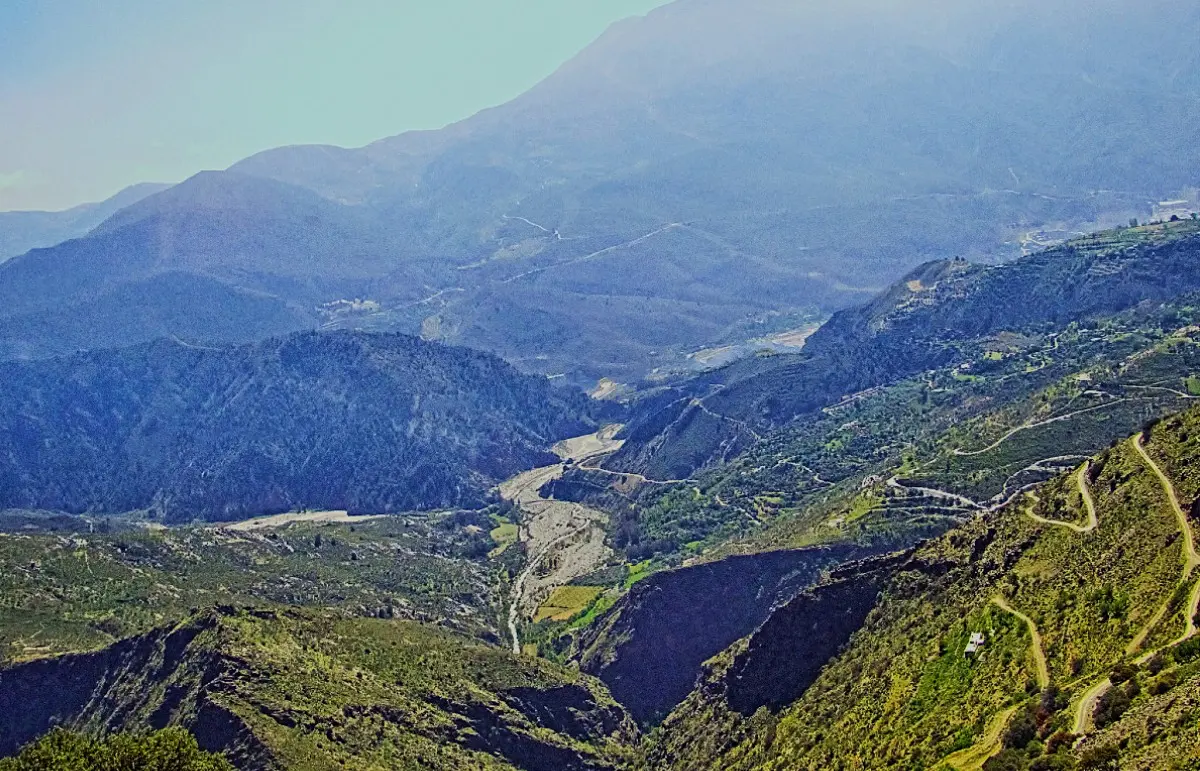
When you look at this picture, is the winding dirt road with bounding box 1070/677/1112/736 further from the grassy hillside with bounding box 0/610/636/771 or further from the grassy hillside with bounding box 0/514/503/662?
the grassy hillside with bounding box 0/514/503/662

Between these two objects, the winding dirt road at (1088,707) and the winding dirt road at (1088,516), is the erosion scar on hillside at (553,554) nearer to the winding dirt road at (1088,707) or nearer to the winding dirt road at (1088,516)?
the winding dirt road at (1088,516)

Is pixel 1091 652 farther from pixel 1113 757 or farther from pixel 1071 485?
pixel 1071 485

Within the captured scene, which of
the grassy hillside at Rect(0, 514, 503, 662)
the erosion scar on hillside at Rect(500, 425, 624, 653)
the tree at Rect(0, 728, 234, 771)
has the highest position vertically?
the tree at Rect(0, 728, 234, 771)

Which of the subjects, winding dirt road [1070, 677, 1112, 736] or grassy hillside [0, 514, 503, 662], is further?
grassy hillside [0, 514, 503, 662]

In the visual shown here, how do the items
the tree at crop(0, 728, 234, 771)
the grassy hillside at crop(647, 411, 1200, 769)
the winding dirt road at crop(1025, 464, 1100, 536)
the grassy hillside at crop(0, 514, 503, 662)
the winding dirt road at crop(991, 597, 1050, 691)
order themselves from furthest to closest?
1. the grassy hillside at crop(0, 514, 503, 662)
2. the winding dirt road at crop(1025, 464, 1100, 536)
3. the tree at crop(0, 728, 234, 771)
4. the winding dirt road at crop(991, 597, 1050, 691)
5. the grassy hillside at crop(647, 411, 1200, 769)

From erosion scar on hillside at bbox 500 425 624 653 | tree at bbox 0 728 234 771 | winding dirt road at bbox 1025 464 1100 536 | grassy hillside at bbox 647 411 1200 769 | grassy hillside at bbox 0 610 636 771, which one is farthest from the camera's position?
erosion scar on hillside at bbox 500 425 624 653

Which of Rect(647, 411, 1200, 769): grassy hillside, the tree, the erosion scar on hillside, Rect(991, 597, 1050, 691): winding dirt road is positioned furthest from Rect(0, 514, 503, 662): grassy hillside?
Rect(991, 597, 1050, 691): winding dirt road

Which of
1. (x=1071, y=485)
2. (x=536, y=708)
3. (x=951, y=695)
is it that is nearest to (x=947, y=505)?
(x=1071, y=485)

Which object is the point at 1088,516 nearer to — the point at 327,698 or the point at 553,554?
the point at 327,698
